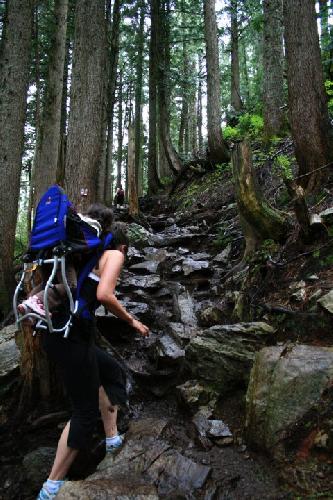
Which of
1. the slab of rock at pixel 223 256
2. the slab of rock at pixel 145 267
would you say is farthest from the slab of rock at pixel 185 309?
the slab of rock at pixel 145 267

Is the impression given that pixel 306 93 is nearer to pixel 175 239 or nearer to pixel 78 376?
pixel 175 239

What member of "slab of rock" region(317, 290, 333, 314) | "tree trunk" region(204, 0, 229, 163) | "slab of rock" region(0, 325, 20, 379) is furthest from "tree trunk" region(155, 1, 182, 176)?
"slab of rock" region(317, 290, 333, 314)

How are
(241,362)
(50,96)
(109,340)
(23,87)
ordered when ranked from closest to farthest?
(241,362) < (109,340) < (23,87) < (50,96)

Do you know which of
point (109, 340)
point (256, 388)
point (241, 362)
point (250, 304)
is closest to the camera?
point (256, 388)

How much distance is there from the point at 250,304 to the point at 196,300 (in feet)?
6.70

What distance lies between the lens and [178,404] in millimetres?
5109

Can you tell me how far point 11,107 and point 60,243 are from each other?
6.01 meters

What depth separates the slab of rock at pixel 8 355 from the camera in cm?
545

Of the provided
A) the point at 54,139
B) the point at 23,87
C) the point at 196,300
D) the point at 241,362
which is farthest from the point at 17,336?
the point at 54,139

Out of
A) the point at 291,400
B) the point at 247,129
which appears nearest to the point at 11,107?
the point at 291,400

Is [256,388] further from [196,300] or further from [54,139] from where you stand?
[54,139]

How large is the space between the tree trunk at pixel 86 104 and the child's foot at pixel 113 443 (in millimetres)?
3778

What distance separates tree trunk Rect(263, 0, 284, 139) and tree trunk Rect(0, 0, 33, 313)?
24.8ft

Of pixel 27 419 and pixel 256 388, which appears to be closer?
pixel 256 388
